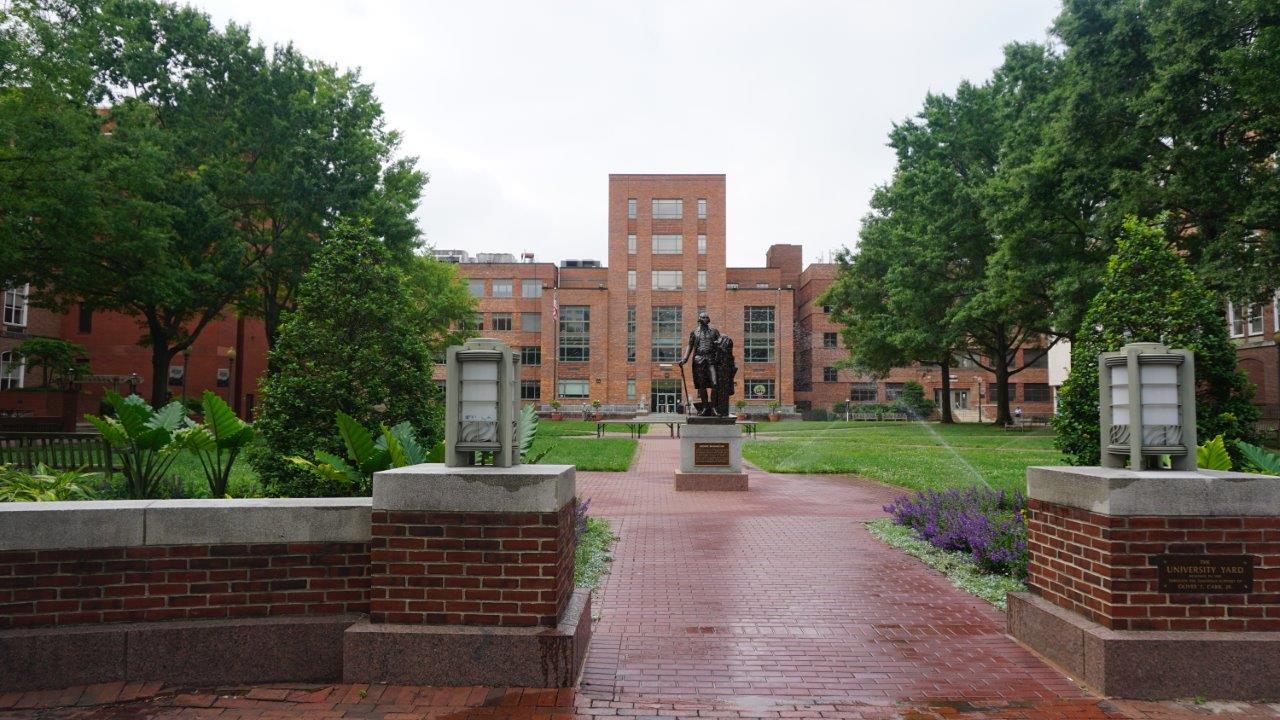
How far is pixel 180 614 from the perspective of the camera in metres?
4.32

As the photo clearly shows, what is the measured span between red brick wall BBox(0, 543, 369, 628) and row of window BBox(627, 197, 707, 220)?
69.5 metres

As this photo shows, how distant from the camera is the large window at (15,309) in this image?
38188mm

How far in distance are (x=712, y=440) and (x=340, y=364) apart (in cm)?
786

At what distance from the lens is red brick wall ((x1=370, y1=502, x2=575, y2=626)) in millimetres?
4242

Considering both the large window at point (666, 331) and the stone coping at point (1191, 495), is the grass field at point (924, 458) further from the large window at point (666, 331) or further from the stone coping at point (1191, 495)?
the large window at point (666, 331)

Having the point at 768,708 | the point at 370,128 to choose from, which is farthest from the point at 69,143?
the point at 768,708

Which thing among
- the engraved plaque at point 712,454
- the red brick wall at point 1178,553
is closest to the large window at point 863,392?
the engraved plaque at point 712,454

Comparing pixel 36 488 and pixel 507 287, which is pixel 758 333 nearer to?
pixel 507 287

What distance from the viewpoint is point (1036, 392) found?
75.8 m

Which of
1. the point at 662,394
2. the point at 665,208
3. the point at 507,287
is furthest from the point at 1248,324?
the point at 507,287

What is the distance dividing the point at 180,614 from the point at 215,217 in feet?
72.8

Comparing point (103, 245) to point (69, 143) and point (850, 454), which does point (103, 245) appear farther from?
point (850, 454)

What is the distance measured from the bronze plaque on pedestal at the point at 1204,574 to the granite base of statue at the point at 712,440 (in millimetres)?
10227

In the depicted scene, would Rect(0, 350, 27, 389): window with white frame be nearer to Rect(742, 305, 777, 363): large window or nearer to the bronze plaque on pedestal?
the bronze plaque on pedestal
